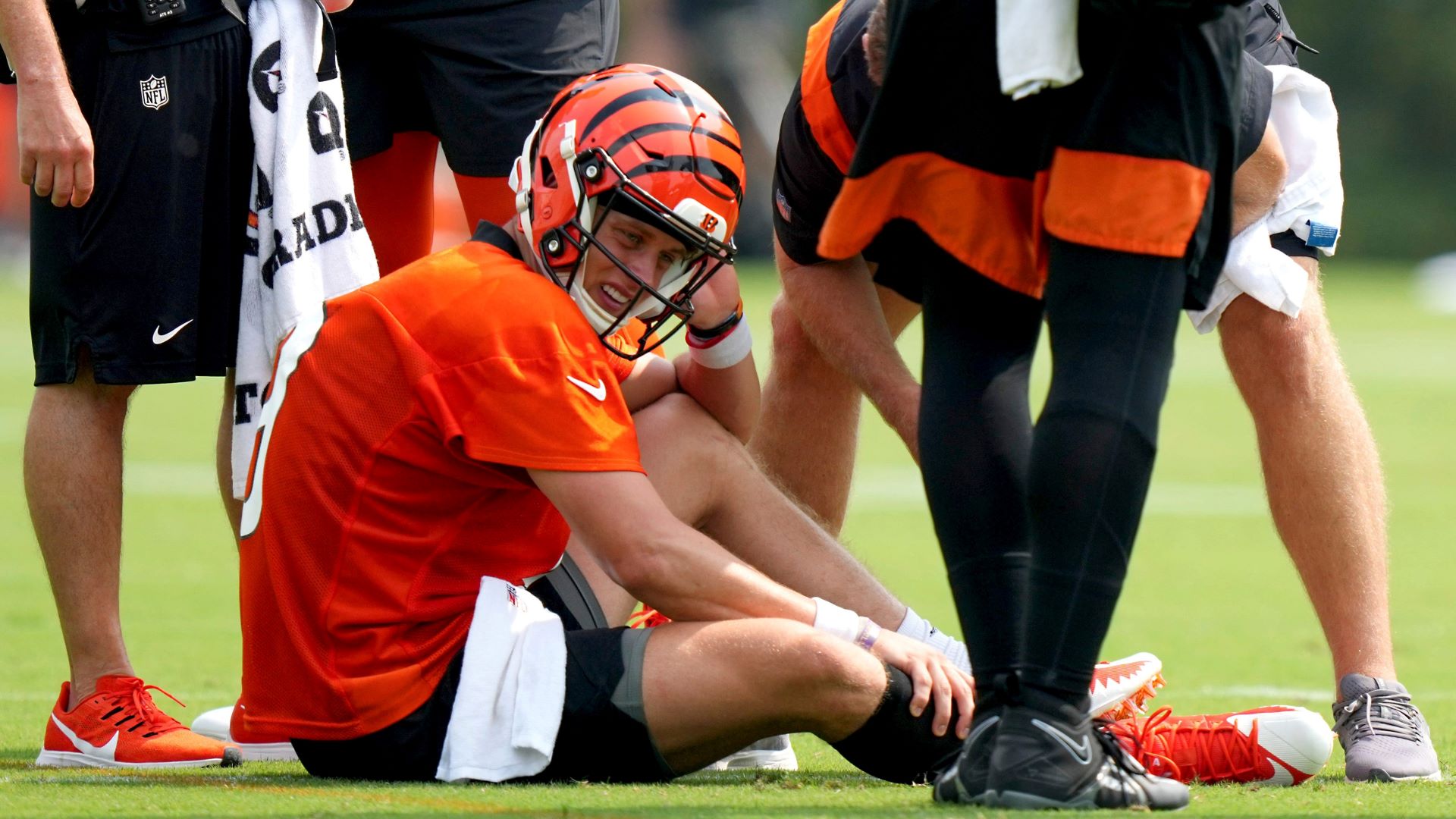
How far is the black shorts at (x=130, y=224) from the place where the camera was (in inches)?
146

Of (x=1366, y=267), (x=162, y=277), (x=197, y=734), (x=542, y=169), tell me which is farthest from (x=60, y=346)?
(x=1366, y=267)

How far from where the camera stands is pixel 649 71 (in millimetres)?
3355

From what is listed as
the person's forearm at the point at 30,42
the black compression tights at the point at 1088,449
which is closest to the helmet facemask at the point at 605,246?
the black compression tights at the point at 1088,449

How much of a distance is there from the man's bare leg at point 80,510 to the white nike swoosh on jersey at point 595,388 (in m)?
1.29

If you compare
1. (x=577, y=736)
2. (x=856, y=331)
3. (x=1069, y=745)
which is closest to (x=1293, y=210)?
(x=856, y=331)

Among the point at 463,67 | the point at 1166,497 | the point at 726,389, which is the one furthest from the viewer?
the point at 1166,497

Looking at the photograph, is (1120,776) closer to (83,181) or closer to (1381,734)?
(1381,734)

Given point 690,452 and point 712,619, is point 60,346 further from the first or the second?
point 712,619

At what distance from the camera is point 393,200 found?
14.7 feet

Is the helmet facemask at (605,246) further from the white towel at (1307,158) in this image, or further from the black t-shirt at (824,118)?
the white towel at (1307,158)

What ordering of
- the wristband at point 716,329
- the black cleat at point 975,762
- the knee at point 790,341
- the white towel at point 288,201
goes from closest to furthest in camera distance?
the black cleat at point 975,762, the wristband at point 716,329, the white towel at point 288,201, the knee at point 790,341

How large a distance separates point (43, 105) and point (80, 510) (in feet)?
2.63

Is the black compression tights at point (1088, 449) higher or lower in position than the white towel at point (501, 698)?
higher

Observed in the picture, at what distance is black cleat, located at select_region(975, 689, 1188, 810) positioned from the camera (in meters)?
2.63
